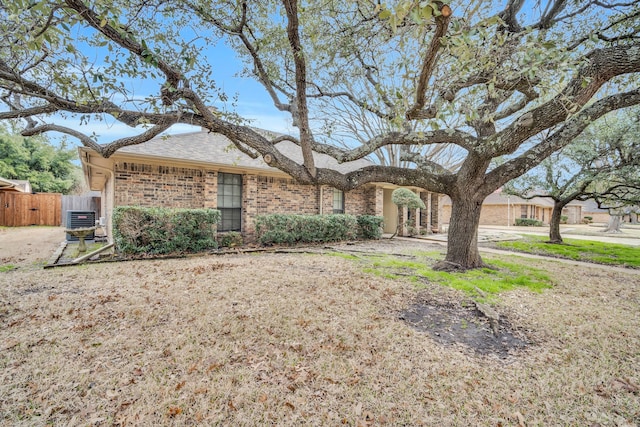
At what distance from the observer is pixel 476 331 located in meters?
3.60

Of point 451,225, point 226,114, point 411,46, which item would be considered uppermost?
point 411,46

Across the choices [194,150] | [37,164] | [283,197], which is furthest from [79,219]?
[37,164]

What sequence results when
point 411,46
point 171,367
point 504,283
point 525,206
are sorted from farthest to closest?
point 525,206, point 411,46, point 504,283, point 171,367

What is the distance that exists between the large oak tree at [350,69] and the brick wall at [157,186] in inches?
121

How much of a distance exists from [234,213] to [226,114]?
5388 millimetres

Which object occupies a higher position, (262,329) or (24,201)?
(24,201)

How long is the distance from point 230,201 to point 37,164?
25.4 meters

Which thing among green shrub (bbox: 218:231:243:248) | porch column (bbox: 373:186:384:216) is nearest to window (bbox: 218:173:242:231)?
green shrub (bbox: 218:231:243:248)

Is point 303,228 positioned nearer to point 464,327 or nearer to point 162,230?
point 162,230

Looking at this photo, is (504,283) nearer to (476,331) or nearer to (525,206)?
(476,331)

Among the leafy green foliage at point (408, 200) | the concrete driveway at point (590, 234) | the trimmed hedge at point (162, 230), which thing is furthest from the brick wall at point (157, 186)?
the concrete driveway at point (590, 234)

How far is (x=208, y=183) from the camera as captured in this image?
975 cm

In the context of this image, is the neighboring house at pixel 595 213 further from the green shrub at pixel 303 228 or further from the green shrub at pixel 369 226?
the green shrub at pixel 303 228

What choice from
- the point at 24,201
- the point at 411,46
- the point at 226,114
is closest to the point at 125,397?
the point at 226,114
